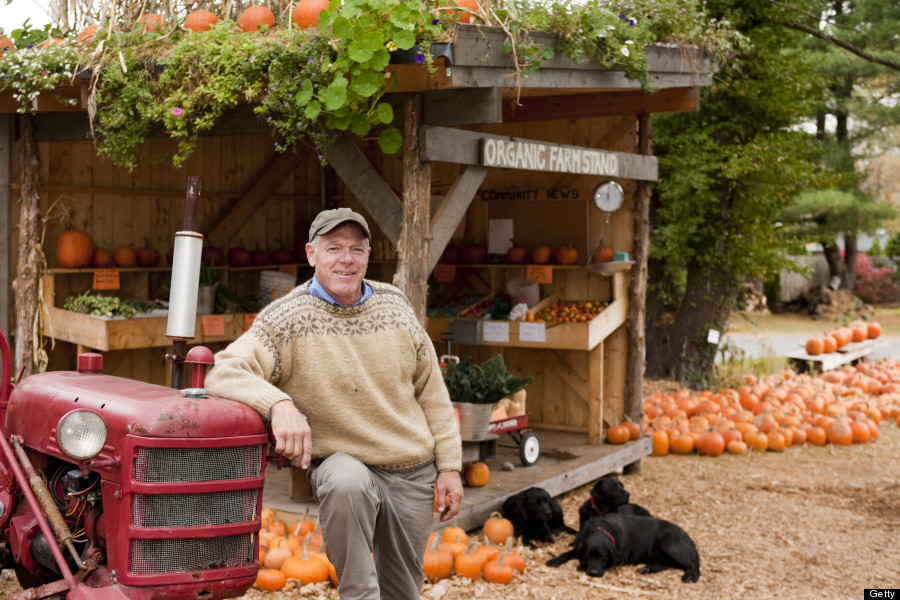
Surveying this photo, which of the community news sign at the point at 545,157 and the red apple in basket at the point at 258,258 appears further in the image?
the red apple in basket at the point at 258,258

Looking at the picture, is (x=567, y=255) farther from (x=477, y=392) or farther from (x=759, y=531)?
(x=759, y=531)

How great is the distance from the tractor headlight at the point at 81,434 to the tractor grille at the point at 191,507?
169mm

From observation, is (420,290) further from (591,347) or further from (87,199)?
(87,199)

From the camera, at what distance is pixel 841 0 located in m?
19.7

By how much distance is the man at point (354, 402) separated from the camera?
119 inches

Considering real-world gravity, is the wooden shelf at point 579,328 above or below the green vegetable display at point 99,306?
below

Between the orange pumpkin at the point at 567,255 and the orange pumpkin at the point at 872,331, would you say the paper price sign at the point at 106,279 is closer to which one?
the orange pumpkin at the point at 567,255

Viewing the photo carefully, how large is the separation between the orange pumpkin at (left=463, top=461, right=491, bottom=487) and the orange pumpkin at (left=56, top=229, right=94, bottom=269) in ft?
11.1

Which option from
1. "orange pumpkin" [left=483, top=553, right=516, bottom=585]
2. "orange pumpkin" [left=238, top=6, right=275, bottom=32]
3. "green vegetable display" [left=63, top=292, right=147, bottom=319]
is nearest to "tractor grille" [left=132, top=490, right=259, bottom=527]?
"orange pumpkin" [left=483, top=553, right=516, bottom=585]

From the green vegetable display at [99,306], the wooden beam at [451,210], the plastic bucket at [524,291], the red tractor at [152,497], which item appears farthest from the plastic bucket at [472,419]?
the red tractor at [152,497]

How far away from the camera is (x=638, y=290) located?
795 cm

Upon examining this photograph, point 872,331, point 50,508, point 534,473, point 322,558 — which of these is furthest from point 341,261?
point 872,331

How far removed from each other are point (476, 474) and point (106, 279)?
3.31 meters

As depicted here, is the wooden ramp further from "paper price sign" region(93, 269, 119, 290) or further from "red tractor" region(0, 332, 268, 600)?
"red tractor" region(0, 332, 268, 600)
